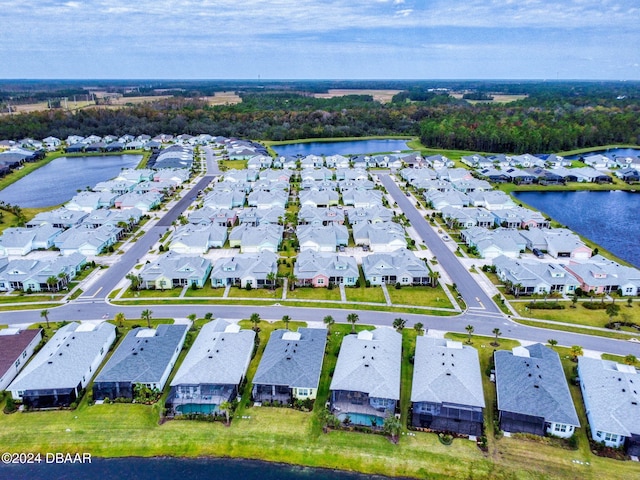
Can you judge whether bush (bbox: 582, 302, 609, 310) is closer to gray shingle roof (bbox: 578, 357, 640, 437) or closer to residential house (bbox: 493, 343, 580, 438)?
gray shingle roof (bbox: 578, 357, 640, 437)

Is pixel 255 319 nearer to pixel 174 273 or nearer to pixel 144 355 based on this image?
pixel 144 355

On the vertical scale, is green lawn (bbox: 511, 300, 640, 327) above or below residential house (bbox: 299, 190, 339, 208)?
below

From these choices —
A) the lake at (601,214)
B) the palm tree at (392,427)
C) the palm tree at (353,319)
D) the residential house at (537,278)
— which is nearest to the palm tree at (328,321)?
the palm tree at (353,319)

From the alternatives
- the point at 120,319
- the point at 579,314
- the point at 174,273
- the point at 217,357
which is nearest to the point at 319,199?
the point at 174,273

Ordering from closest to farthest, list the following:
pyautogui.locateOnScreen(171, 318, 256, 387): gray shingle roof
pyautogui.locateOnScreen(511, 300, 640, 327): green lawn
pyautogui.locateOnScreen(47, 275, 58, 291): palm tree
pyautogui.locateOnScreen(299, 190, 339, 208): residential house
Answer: pyautogui.locateOnScreen(171, 318, 256, 387): gray shingle roof
pyautogui.locateOnScreen(511, 300, 640, 327): green lawn
pyautogui.locateOnScreen(47, 275, 58, 291): palm tree
pyautogui.locateOnScreen(299, 190, 339, 208): residential house

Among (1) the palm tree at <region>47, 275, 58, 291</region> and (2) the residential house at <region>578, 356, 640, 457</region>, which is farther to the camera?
(1) the palm tree at <region>47, 275, 58, 291</region>

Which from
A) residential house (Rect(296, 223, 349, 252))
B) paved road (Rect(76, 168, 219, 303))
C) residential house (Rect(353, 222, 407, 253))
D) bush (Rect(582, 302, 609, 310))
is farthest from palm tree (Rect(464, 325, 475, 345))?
paved road (Rect(76, 168, 219, 303))

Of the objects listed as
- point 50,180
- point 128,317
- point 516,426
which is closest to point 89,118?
point 50,180

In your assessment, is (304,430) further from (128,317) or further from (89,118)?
(89,118)
